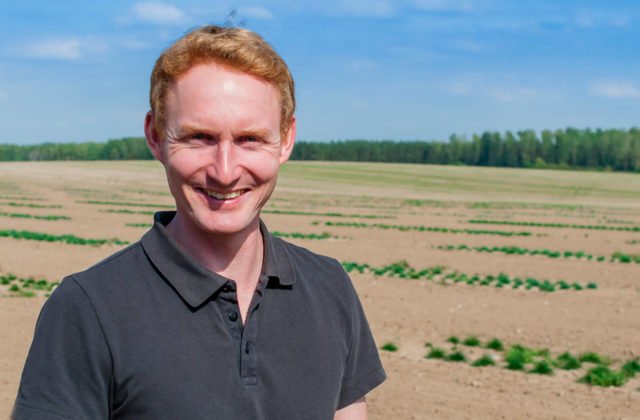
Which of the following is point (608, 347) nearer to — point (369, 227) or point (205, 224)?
point (205, 224)

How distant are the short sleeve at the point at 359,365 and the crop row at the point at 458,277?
14989 mm

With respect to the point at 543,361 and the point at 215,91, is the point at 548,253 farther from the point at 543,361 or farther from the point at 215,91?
the point at 215,91

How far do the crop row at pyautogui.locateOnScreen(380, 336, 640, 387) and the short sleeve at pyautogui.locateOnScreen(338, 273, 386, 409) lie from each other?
7999mm

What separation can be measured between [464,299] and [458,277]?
118 inches

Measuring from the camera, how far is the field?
9.48 metres

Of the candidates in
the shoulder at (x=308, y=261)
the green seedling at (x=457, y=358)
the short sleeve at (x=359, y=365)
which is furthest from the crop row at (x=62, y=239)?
the short sleeve at (x=359, y=365)

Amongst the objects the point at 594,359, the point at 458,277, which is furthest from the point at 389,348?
the point at 458,277

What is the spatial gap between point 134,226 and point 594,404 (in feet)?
82.0

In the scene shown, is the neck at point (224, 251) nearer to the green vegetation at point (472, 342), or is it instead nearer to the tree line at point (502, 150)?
the green vegetation at point (472, 342)

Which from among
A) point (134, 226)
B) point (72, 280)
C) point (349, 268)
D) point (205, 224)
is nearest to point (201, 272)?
point (205, 224)

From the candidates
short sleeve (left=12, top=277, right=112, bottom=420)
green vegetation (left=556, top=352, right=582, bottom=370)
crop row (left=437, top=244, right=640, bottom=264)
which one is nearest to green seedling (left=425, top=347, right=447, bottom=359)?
green vegetation (left=556, top=352, right=582, bottom=370)

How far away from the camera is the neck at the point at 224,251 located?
2406mm

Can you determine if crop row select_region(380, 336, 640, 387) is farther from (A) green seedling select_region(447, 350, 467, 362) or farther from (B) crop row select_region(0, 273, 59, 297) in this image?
(B) crop row select_region(0, 273, 59, 297)

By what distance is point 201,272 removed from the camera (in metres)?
2.30
